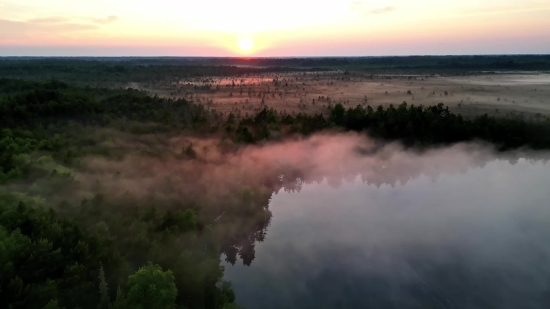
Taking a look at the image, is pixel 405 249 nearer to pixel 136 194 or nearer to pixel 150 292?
pixel 136 194

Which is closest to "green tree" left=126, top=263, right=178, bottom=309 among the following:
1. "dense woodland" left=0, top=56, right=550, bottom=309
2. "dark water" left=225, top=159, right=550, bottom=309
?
"dense woodland" left=0, top=56, right=550, bottom=309

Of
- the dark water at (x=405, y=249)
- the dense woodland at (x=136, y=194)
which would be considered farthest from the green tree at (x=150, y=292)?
the dark water at (x=405, y=249)

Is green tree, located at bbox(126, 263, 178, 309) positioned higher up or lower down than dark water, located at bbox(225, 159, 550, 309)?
higher up

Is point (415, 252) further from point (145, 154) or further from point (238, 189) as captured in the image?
point (145, 154)

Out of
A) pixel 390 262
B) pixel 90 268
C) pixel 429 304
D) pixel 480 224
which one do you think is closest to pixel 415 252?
pixel 390 262

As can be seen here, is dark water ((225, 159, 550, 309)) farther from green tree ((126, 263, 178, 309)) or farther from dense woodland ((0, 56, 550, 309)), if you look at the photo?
green tree ((126, 263, 178, 309))
